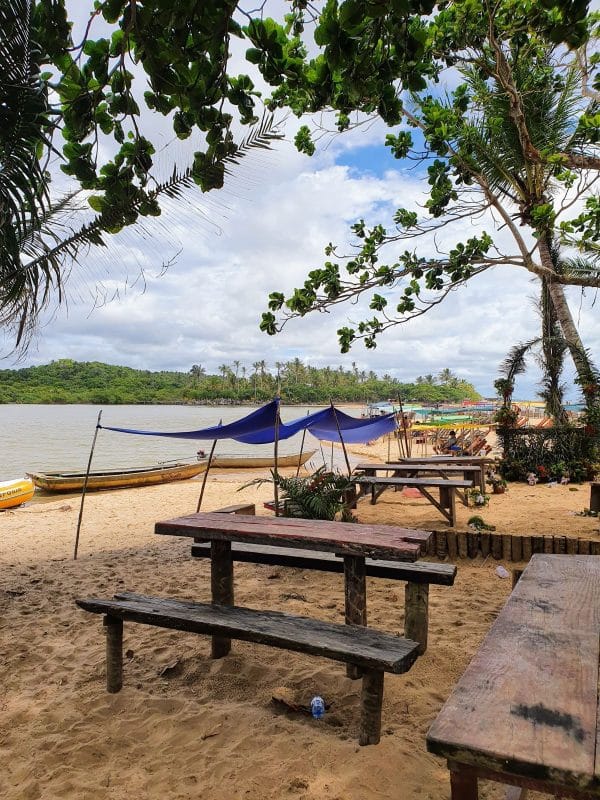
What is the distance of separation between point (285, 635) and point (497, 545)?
301 cm

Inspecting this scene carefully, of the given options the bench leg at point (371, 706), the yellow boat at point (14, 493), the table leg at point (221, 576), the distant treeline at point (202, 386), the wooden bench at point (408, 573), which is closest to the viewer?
the bench leg at point (371, 706)

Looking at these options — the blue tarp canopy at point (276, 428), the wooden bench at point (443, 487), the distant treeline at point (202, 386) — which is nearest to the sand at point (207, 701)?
the wooden bench at point (443, 487)

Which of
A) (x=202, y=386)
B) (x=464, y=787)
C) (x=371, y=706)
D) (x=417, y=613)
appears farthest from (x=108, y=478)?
(x=202, y=386)

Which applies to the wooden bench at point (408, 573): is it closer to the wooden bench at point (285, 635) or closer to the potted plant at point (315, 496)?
the wooden bench at point (285, 635)

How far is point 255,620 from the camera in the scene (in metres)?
2.23

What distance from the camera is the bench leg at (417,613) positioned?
2648 mm

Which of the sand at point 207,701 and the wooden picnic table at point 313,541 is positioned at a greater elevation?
the wooden picnic table at point 313,541

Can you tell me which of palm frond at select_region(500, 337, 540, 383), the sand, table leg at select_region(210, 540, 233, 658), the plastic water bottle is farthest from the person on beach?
the plastic water bottle

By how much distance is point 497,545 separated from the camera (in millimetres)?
4461

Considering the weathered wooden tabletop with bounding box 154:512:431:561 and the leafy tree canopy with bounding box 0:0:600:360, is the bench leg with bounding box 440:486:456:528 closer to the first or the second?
the leafy tree canopy with bounding box 0:0:600:360

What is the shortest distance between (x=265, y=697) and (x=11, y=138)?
10.5 ft

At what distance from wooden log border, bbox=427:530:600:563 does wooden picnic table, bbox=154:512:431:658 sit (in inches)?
76.8

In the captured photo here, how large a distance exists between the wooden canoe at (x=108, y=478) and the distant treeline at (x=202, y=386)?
3282cm

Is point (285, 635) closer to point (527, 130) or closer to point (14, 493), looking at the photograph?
point (527, 130)
